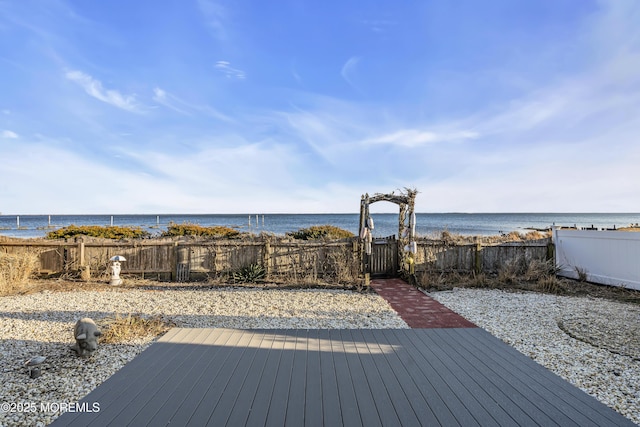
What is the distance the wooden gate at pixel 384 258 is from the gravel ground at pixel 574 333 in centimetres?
195

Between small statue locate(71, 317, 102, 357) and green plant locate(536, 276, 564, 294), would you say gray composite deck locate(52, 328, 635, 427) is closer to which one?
small statue locate(71, 317, 102, 357)

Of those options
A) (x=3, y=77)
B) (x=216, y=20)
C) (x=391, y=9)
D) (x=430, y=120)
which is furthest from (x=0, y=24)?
(x=430, y=120)

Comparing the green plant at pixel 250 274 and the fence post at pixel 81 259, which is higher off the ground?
the fence post at pixel 81 259

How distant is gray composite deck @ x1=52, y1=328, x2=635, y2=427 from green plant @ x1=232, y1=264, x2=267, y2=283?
4233 mm

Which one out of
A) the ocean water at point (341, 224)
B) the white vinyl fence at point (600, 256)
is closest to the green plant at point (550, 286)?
the white vinyl fence at point (600, 256)

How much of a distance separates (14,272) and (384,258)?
9.05 m

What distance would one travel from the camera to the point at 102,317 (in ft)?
17.8

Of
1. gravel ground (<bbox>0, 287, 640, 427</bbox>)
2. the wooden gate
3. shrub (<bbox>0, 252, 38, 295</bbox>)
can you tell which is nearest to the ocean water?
the wooden gate

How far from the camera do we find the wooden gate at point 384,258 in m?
9.27

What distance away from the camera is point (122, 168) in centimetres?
1772

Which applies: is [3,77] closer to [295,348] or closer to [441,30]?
[295,348]

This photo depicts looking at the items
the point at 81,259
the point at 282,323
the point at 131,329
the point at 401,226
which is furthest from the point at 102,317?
the point at 401,226

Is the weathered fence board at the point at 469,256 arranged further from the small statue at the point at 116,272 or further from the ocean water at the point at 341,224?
the small statue at the point at 116,272

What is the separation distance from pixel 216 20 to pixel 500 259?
33.2ft
